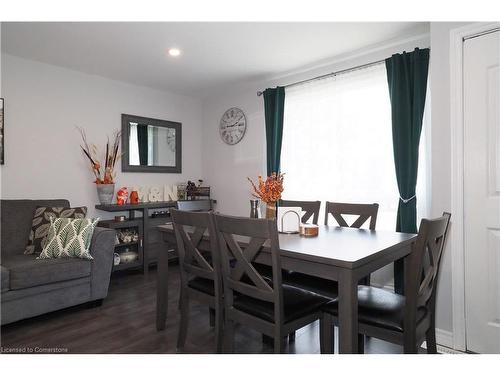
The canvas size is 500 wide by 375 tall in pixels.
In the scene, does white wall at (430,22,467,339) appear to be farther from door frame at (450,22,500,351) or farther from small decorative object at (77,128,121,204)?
small decorative object at (77,128,121,204)

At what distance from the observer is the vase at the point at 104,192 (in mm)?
3677

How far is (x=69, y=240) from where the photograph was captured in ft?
8.82

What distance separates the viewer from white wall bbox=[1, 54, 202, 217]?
10.6ft

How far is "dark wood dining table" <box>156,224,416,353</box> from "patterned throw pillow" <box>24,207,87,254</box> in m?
1.78

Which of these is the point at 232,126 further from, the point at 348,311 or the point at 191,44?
the point at 348,311

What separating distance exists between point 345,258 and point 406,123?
1.89 metres

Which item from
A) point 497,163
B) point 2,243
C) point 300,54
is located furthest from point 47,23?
point 497,163

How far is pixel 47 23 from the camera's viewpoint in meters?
2.53

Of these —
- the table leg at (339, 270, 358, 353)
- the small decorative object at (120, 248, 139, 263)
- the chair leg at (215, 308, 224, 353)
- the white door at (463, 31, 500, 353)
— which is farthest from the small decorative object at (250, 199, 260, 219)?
the small decorative object at (120, 248, 139, 263)

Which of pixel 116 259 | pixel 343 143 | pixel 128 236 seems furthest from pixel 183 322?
pixel 343 143

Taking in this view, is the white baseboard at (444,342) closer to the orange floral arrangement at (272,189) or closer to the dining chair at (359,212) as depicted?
the dining chair at (359,212)

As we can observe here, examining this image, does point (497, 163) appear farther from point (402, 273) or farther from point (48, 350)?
point (48, 350)

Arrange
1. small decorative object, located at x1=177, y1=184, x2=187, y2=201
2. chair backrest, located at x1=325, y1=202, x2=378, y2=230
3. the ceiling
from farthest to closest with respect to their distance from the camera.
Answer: small decorative object, located at x1=177, y1=184, x2=187, y2=201, the ceiling, chair backrest, located at x1=325, y1=202, x2=378, y2=230

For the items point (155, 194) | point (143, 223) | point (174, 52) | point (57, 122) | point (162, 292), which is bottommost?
point (162, 292)
